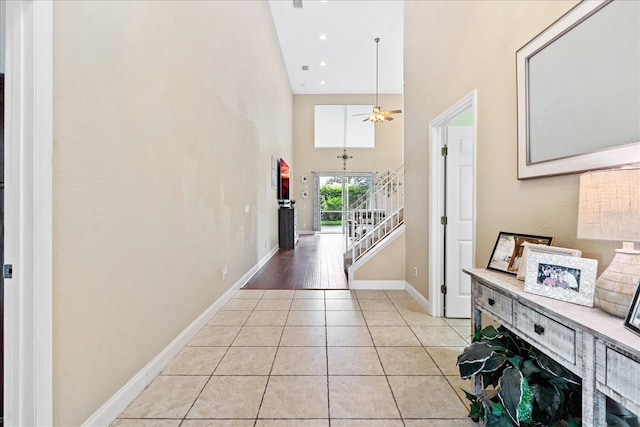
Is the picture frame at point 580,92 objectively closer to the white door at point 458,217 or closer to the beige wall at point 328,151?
the white door at point 458,217

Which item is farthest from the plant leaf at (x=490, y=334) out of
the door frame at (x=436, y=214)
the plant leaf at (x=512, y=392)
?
the door frame at (x=436, y=214)

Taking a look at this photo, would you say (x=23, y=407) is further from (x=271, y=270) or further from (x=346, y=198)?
(x=346, y=198)

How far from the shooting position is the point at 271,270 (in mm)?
5426

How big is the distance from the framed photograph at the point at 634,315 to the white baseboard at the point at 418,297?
2.49 meters

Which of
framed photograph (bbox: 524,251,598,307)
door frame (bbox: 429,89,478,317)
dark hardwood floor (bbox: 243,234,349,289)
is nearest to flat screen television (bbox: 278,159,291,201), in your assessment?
dark hardwood floor (bbox: 243,234,349,289)

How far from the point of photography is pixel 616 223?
1.05 metres

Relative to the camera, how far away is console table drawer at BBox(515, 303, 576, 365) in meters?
1.10

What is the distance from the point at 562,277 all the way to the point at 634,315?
329mm

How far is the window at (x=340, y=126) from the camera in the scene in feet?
37.7

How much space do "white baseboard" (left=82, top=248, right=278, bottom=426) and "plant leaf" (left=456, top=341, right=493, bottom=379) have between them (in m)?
1.89

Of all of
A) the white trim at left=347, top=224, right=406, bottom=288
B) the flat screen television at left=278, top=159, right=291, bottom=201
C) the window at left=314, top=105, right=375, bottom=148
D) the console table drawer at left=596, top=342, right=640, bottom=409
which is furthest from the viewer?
the window at left=314, top=105, right=375, bottom=148

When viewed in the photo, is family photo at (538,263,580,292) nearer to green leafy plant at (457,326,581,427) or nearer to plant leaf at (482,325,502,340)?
green leafy plant at (457,326,581,427)

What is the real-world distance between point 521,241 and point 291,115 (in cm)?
1035

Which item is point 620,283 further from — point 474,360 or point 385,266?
point 385,266
